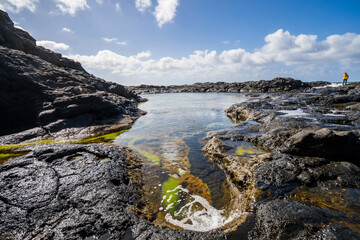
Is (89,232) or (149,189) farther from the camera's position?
(149,189)

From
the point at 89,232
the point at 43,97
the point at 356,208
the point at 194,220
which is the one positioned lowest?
the point at 194,220

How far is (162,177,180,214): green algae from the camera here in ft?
18.6

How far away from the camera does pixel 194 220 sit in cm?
493

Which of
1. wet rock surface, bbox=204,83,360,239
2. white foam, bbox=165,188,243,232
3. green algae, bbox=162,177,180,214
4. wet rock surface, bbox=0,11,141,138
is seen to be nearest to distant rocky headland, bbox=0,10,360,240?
wet rock surface, bbox=204,83,360,239

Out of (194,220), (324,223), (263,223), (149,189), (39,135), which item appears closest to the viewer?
(324,223)

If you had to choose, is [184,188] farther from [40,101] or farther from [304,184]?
[40,101]

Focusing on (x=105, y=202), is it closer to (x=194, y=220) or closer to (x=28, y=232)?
(x=28, y=232)

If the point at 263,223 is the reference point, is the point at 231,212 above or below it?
below

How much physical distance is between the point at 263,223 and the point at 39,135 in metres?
16.7

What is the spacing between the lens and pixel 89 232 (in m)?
4.17

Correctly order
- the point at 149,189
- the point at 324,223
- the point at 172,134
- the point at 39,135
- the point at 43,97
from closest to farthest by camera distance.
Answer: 1. the point at 324,223
2. the point at 149,189
3. the point at 39,135
4. the point at 172,134
5. the point at 43,97

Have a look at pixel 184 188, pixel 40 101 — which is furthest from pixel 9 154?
pixel 184 188

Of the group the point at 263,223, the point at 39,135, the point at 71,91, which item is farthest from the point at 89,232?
the point at 71,91

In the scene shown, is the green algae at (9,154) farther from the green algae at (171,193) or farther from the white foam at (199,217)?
the white foam at (199,217)
